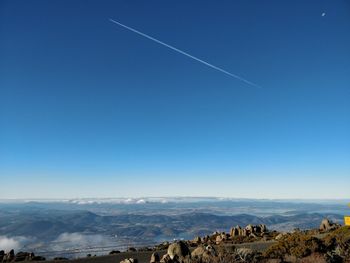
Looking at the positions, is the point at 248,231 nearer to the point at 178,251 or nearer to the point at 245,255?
the point at 178,251

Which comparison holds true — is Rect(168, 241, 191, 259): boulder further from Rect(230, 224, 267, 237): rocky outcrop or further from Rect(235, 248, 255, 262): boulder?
Rect(230, 224, 267, 237): rocky outcrop

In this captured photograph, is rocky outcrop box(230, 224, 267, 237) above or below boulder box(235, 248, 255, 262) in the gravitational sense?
below

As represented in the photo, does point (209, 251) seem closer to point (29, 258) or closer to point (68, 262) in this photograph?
point (68, 262)

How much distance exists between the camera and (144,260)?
1145 inches

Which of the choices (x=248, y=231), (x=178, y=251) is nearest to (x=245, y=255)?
(x=178, y=251)

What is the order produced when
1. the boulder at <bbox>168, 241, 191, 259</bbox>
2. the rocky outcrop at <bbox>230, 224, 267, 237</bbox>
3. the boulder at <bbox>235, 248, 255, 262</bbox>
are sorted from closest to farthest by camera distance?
1. the boulder at <bbox>235, 248, 255, 262</bbox>
2. the boulder at <bbox>168, 241, 191, 259</bbox>
3. the rocky outcrop at <bbox>230, 224, 267, 237</bbox>

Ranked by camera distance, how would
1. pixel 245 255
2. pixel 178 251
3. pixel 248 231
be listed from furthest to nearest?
pixel 248 231 → pixel 178 251 → pixel 245 255

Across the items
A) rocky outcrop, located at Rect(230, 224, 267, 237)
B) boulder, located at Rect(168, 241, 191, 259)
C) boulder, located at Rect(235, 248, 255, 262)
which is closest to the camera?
boulder, located at Rect(235, 248, 255, 262)

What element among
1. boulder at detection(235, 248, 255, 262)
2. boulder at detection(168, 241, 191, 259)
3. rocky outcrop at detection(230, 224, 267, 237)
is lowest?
rocky outcrop at detection(230, 224, 267, 237)

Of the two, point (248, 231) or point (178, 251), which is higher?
point (178, 251)

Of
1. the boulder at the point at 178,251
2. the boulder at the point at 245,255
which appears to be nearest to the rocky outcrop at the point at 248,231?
the boulder at the point at 178,251

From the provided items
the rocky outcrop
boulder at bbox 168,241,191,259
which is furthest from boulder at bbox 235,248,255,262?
the rocky outcrop

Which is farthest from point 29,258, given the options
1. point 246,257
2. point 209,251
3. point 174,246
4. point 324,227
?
point 324,227

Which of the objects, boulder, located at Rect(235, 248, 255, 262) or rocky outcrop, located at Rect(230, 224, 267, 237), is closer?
boulder, located at Rect(235, 248, 255, 262)
